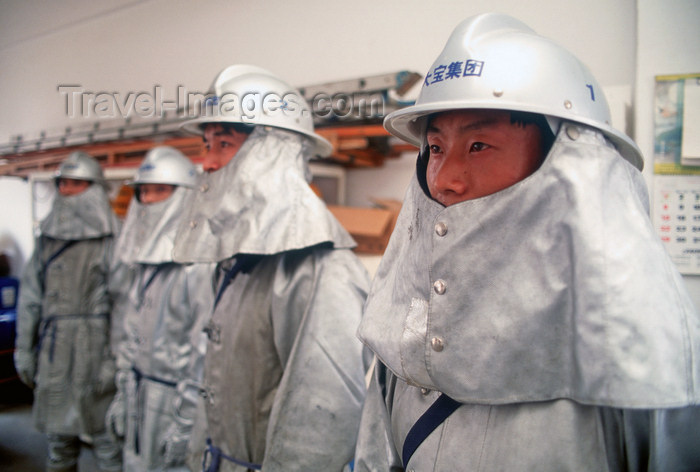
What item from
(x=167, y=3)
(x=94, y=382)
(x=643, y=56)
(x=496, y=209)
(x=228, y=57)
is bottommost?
(x=94, y=382)

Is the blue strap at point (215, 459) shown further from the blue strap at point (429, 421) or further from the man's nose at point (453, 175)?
the man's nose at point (453, 175)

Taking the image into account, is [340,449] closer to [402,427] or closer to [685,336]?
[402,427]

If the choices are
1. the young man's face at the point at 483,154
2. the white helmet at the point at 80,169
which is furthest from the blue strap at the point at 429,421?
the white helmet at the point at 80,169

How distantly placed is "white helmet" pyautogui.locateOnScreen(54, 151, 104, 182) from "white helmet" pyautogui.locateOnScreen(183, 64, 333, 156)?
201cm

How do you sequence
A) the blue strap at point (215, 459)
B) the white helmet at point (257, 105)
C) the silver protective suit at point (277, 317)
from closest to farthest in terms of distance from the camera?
the silver protective suit at point (277, 317)
the blue strap at point (215, 459)
the white helmet at point (257, 105)

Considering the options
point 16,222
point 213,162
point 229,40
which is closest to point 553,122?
point 213,162

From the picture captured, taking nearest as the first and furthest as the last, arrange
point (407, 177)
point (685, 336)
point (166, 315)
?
point (685, 336)
point (166, 315)
point (407, 177)

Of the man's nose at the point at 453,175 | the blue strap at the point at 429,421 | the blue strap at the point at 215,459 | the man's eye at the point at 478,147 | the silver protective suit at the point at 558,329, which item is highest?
the man's eye at the point at 478,147

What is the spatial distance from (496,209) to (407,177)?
1947 millimetres

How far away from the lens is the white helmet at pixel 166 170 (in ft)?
8.18

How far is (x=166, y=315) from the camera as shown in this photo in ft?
6.76

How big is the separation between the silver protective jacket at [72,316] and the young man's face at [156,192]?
64 centimetres

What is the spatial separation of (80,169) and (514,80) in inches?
125

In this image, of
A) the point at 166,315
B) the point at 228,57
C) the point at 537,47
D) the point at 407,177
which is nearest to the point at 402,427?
the point at 537,47
